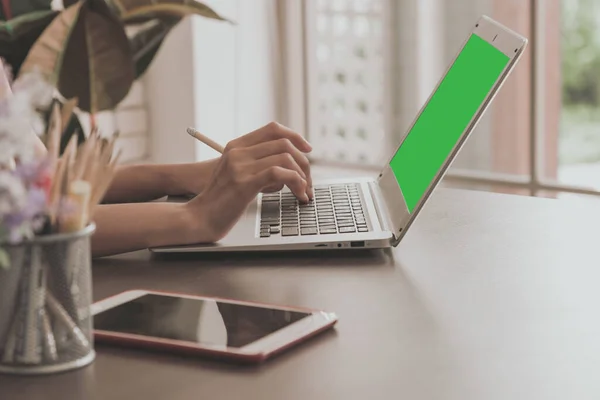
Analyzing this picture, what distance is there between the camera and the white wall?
3.42 meters

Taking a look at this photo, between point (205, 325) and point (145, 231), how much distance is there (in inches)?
14.1

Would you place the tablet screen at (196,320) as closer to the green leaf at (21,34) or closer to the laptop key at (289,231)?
the laptop key at (289,231)

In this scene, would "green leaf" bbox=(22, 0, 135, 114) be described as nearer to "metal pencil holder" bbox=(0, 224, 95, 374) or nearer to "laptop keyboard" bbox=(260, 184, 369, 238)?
"laptop keyboard" bbox=(260, 184, 369, 238)

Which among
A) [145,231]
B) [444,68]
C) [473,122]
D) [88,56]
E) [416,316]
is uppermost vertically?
[444,68]

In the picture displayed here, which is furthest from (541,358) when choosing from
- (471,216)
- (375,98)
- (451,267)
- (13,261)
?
(375,98)

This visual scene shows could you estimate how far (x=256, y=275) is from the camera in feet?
4.04

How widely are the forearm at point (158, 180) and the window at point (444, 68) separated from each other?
1.78m

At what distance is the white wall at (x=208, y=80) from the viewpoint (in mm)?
3418

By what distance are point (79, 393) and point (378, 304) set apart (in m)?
0.37

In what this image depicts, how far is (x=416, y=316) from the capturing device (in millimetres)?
1051

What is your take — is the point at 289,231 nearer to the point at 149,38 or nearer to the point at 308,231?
the point at 308,231

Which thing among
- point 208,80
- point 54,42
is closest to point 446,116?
point 54,42

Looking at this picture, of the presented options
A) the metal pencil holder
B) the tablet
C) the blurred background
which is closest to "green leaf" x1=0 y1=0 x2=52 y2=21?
the blurred background

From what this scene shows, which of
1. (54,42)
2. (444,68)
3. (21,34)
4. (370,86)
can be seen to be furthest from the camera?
(370,86)
